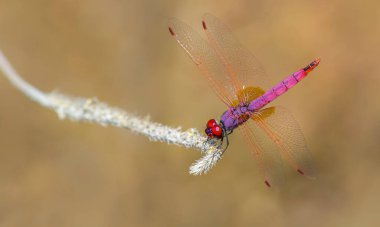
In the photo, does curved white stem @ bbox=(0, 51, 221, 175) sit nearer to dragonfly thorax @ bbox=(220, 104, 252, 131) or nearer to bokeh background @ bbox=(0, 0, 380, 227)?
dragonfly thorax @ bbox=(220, 104, 252, 131)

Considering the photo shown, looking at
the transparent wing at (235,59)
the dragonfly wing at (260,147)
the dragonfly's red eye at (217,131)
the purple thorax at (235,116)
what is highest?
the transparent wing at (235,59)

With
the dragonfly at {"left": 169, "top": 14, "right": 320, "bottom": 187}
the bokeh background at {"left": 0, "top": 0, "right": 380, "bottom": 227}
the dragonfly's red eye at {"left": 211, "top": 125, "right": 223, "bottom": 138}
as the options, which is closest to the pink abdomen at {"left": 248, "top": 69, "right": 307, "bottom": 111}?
the dragonfly at {"left": 169, "top": 14, "right": 320, "bottom": 187}

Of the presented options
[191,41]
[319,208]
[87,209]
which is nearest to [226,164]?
[319,208]

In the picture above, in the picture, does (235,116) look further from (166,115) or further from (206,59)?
(166,115)

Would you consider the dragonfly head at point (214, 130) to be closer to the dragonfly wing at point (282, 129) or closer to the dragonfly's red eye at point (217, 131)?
the dragonfly's red eye at point (217, 131)

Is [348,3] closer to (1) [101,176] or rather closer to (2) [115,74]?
(2) [115,74]

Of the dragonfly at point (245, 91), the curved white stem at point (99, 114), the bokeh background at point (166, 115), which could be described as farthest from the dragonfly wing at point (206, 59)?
the bokeh background at point (166, 115)
